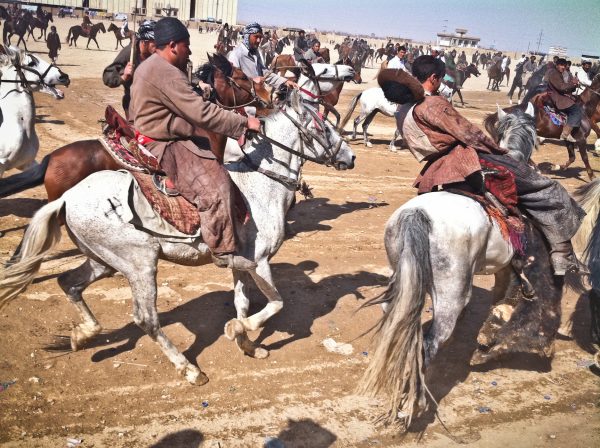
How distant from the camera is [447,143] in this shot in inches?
170

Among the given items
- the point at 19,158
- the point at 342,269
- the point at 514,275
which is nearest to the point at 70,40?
the point at 19,158

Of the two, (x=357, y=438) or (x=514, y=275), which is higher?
(x=514, y=275)

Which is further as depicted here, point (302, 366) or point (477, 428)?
point (302, 366)

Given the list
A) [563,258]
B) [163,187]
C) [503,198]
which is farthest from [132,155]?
[563,258]

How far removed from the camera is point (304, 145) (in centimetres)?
482

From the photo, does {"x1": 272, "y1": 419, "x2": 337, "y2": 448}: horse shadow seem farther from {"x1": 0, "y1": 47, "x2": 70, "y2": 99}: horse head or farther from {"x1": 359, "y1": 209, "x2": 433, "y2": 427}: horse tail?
{"x1": 0, "y1": 47, "x2": 70, "y2": 99}: horse head

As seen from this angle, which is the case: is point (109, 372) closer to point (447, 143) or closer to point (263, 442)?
point (263, 442)

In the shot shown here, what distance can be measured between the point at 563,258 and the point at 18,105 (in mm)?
6535

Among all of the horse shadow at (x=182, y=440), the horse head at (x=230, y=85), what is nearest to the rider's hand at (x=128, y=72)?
the horse head at (x=230, y=85)

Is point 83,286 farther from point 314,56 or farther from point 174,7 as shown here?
point 174,7

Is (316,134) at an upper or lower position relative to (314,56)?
lower

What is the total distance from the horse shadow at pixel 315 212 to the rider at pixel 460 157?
3634 mm

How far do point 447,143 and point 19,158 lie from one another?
547 centimetres

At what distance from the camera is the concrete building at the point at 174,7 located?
59688 mm
